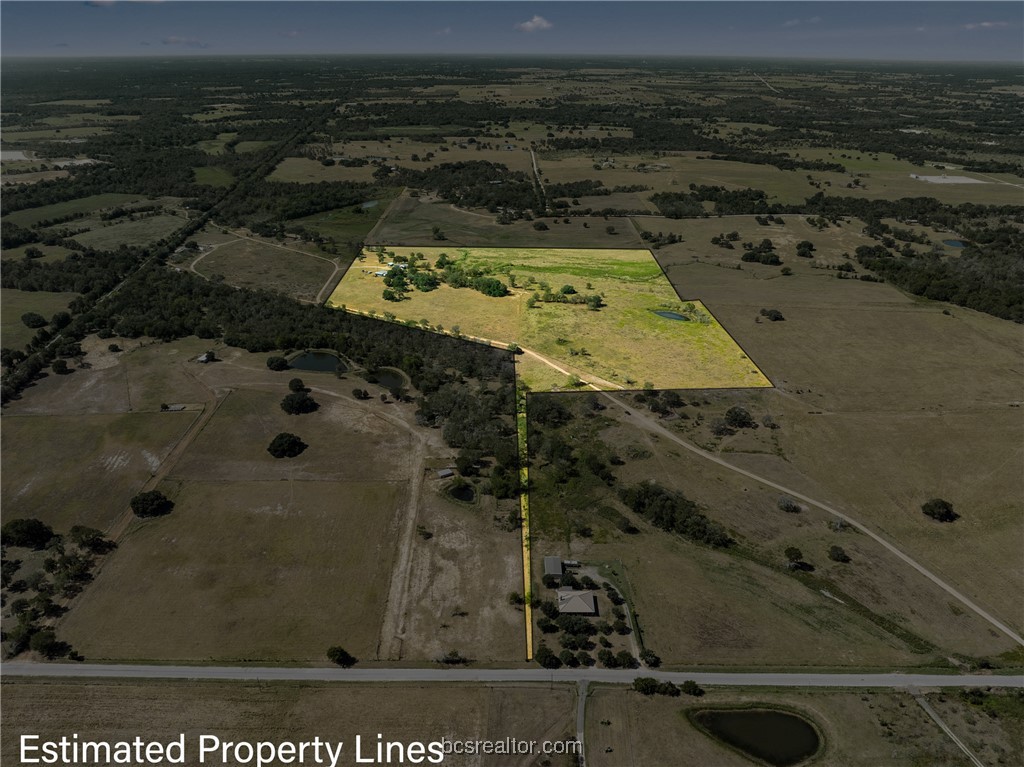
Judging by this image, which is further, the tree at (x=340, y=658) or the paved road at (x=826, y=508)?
the paved road at (x=826, y=508)

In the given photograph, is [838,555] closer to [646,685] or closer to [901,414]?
[646,685]

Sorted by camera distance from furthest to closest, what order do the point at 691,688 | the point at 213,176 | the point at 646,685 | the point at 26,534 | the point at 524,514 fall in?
the point at 213,176 → the point at 524,514 → the point at 26,534 → the point at 691,688 → the point at 646,685

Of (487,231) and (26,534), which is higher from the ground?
(487,231)

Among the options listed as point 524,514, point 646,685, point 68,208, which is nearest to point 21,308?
point 68,208

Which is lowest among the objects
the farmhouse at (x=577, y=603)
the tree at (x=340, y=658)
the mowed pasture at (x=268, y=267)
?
the tree at (x=340, y=658)

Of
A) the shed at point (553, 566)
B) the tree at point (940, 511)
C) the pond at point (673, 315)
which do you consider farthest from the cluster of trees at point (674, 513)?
the pond at point (673, 315)

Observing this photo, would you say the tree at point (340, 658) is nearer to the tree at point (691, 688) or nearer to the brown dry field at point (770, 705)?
the brown dry field at point (770, 705)
